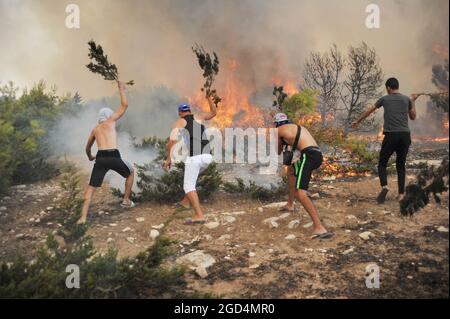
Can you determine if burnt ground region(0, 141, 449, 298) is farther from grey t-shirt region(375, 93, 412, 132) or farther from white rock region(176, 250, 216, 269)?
grey t-shirt region(375, 93, 412, 132)

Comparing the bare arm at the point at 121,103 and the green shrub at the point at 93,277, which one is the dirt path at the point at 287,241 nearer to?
the green shrub at the point at 93,277

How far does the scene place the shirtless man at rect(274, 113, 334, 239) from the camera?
15.8ft

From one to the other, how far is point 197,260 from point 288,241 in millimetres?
1184

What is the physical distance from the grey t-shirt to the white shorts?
2.64 meters

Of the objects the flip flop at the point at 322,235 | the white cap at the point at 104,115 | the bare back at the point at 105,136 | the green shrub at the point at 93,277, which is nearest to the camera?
the green shrub at the point at 93,277

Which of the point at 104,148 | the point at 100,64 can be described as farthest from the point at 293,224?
the point at 100,64

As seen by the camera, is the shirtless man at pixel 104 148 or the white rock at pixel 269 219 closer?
the white rock at pixel 269 219

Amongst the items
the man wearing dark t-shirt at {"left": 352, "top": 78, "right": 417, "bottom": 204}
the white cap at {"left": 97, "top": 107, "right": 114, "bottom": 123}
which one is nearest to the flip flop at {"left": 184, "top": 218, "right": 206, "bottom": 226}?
the white cap at {"left": 97, "top": 107, "right": 114, "bottom": 123}

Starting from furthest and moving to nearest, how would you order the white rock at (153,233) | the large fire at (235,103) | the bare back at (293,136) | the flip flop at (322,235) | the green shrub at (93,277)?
the large fire at (235,103) < the white rock at (153,233) < the bare back at (293,136) < the flip flop at (322,235) < the green shrub at (93,277)

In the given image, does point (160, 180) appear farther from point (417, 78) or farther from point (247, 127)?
point (417, 78)

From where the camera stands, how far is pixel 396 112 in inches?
221

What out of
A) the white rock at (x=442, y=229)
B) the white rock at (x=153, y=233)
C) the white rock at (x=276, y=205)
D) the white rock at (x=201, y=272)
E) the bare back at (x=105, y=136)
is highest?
the bare back at (x=105, y=136)

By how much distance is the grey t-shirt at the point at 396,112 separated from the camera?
18.4 feet

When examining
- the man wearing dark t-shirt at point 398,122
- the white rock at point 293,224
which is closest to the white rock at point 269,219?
the white rock at point 293,224
